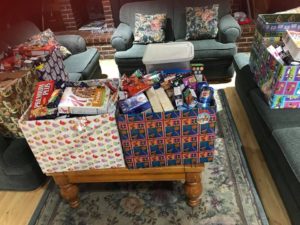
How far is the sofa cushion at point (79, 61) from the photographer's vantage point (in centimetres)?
261

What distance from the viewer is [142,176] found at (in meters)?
1.46

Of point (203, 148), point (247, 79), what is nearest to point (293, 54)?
point (247, 79)

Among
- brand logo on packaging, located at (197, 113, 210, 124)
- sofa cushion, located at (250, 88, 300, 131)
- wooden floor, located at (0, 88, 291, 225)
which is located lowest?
wooden floor, located at (0, 88, 291, 225)

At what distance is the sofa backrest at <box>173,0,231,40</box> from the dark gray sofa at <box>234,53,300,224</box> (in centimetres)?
147

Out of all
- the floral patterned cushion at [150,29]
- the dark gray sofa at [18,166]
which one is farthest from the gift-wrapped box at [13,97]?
the floral patterned cushion at [150,29]

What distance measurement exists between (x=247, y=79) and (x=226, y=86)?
0.68 metres

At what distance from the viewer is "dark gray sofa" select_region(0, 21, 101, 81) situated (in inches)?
104

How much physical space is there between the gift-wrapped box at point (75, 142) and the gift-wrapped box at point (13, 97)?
39 cm

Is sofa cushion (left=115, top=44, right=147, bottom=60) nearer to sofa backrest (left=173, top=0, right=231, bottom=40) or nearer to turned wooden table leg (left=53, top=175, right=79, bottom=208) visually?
sofa backrest (left=173, top=0, right=231, bottom=40)

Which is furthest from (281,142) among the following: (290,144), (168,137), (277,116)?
(168,137)

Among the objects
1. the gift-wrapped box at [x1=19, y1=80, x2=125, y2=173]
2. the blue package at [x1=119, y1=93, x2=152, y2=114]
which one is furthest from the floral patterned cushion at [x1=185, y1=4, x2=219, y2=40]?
the gift-wrapped box at [x1=19, y1=80, x2=125, y2=173]

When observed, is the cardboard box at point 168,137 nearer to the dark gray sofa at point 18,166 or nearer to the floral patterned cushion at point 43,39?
the dark gray sofa at point 18,166

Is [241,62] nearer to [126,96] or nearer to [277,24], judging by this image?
[277,24]

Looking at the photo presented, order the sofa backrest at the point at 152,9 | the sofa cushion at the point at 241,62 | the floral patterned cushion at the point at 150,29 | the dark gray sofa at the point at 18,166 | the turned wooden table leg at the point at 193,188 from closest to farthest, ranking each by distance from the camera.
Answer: the turned wooden table leg at the point at 193,188
the dark gray sofa at the point at 18,166
the sofa cushion at the point at 241,62
the floral patterned cushion at the point at 150,29
the sofa backrest at the point at 152,9
